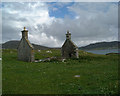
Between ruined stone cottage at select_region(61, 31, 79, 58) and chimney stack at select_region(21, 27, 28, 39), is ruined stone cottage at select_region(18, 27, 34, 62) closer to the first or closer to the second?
chimney stack at select_region(21, 27, 28, 39)

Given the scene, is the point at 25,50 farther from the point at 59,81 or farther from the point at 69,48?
the point at 59,81

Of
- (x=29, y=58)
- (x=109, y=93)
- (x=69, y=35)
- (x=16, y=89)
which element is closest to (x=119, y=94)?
(x=109, y=93)

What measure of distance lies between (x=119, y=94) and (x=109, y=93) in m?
0.76

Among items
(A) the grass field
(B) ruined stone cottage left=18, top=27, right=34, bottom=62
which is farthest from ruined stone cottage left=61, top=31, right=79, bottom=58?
(A) the grass field

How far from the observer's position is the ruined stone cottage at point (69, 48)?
153 feet

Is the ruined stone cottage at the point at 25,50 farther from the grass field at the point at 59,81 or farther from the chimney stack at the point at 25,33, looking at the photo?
the grass field at the point at 59,81

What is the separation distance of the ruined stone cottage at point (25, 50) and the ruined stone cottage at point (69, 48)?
13.0 m

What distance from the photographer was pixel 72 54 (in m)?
46.8

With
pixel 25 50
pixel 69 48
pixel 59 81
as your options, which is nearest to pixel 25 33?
pixel 25 50

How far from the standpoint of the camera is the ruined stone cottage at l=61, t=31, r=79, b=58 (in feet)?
153

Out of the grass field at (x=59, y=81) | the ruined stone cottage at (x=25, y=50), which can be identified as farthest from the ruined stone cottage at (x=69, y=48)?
the grass field at (x=59, y=81)

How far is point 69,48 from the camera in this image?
157 ft

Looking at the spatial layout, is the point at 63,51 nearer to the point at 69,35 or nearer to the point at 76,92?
the point at 69,35

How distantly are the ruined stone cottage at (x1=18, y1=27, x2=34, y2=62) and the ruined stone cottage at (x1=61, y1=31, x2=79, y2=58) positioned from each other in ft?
42.6
